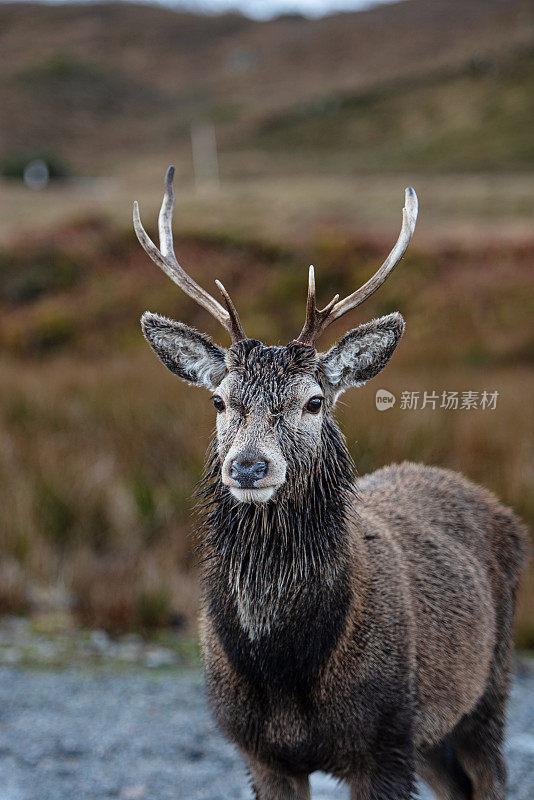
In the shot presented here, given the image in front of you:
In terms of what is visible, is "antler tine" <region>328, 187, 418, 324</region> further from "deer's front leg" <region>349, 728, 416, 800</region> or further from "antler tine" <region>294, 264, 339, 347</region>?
"deer's front leg" <region>349, 728, 416, 800</region>

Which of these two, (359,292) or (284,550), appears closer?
(284,550)

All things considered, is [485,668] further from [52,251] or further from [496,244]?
[52,251]

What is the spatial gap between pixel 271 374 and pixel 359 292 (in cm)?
51

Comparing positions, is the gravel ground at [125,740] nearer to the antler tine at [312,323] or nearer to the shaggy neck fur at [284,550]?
the shaggy neck fur at [284,550]

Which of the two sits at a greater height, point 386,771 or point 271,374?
point 271,374

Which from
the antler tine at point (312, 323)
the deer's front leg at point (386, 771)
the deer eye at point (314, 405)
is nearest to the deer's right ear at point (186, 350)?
the antler tine at point (312, 323)

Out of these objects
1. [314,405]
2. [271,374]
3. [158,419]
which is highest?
[271,374]

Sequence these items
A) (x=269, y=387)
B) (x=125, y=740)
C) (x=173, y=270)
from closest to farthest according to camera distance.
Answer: (x=269, y=387) < (x=173, y=270) < (x=125, y=740)

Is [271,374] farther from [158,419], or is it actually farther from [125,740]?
[158,419]

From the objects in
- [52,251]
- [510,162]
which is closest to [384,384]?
[52,251]

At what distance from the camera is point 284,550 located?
306 centimetres

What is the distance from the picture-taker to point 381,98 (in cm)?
5431

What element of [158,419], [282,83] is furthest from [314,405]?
[282,83]

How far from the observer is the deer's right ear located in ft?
10.7
